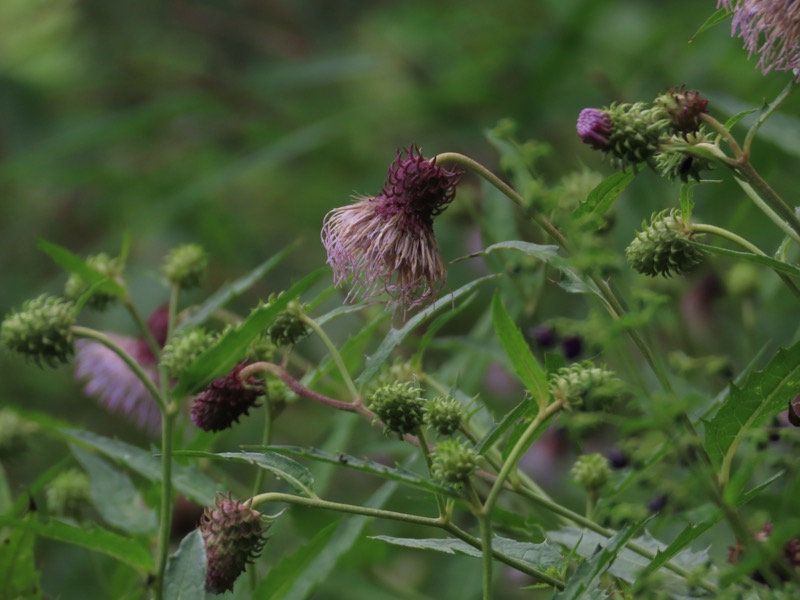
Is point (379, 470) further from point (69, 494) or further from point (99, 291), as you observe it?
point (69, 494)

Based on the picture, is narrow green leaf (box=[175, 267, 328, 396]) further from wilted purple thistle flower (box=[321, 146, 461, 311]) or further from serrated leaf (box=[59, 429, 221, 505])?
serrated leaf (box=[59, 429, 221, 505])

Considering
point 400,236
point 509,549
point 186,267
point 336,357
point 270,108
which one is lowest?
point 509,549

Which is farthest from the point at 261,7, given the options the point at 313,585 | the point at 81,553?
the point at 313,585

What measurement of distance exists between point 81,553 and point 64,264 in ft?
4.09

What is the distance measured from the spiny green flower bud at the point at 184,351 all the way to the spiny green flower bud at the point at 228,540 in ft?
0.95

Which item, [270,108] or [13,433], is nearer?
[13,433]

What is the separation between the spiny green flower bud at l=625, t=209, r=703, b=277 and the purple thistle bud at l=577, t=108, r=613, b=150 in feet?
0.31

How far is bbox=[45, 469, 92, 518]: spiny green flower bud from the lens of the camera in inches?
65.7

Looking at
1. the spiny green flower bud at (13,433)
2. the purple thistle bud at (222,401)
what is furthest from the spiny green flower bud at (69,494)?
the purple thistle bud at (222,401)

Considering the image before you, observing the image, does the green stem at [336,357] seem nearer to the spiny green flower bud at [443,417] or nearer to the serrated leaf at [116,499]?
the spiny green flower bud at [443,417]

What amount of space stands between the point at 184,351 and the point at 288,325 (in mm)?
166

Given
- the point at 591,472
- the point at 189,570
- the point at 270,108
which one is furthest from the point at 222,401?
the point at 270,108

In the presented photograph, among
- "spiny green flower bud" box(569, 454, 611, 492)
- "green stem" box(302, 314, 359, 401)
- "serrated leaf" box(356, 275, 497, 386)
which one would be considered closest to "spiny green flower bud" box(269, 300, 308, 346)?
"green stem" box(302, 314, 359, 401)

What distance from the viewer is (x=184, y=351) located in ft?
4.27
